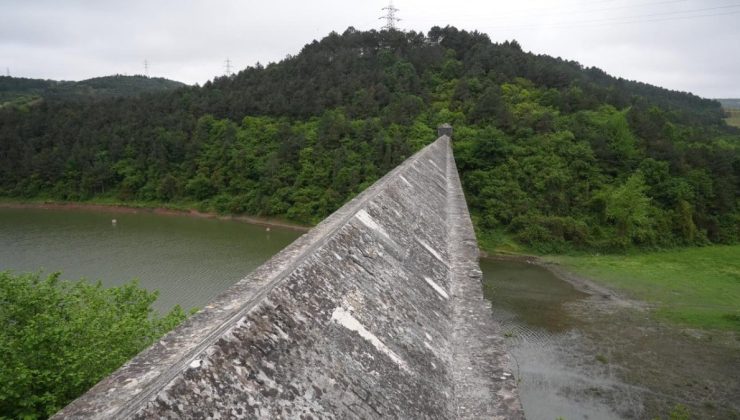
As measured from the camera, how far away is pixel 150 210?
135ft

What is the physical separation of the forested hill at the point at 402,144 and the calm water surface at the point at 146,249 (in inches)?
181

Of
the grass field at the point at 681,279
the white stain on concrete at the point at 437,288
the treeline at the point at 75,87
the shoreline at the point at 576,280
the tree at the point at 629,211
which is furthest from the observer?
the treeline at the point at 75,87

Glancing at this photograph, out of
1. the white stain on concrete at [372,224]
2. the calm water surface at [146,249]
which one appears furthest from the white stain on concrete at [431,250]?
the calm water surface at [146,249]

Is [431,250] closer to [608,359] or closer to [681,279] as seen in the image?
[608,359]

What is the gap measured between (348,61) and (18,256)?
34.9m

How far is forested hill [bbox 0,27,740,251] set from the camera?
101ft

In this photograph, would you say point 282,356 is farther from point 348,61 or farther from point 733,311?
point 348,61

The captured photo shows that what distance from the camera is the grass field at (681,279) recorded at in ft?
62.6

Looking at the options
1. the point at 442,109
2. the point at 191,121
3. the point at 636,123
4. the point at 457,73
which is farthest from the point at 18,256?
the point at 636,123

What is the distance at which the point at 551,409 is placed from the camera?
1265 cm

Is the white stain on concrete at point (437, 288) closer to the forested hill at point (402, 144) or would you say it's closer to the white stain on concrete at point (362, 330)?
the white stain on concrete at point (362, 330)

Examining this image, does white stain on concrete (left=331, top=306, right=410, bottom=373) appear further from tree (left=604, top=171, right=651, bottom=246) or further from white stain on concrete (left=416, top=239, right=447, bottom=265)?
tree (left=604, top=171, right=651, bottom=246)

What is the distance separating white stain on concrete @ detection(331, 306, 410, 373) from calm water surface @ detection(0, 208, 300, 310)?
1546cm

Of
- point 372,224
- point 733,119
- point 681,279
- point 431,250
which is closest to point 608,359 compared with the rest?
point 681,279
